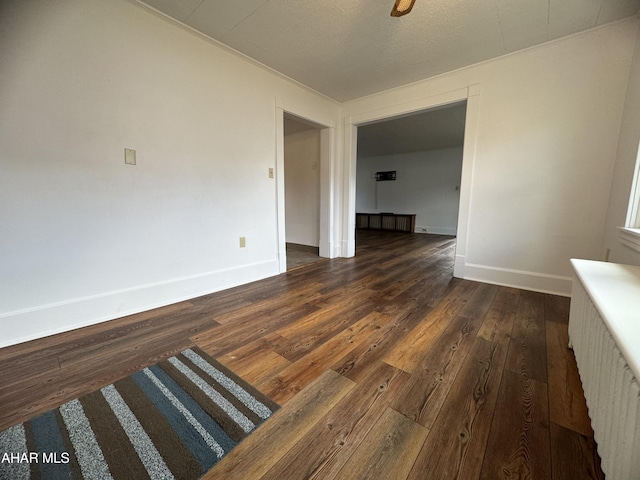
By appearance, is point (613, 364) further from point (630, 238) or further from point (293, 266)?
point (293, 266)

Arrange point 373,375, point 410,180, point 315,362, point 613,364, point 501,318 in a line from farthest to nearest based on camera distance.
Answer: point 410,180, point 501,318, point 315,362, point 373,375, point 613,364

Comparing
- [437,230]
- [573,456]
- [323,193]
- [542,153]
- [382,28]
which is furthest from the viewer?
[437,230]

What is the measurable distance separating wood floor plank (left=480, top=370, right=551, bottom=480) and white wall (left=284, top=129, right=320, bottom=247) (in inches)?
138

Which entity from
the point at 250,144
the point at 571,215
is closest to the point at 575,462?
the point at 571,215

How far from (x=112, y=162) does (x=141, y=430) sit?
5.81 ft

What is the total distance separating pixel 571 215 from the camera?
2289 millimetres

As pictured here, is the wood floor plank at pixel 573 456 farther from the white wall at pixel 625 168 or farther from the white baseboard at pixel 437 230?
the white baseboard at pixel 437 230

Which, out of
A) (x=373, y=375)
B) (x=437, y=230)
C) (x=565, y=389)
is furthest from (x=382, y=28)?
(x=437, y=230)

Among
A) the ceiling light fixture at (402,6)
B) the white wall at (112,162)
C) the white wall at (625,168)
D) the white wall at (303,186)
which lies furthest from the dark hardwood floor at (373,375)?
the white wall at (303,186)

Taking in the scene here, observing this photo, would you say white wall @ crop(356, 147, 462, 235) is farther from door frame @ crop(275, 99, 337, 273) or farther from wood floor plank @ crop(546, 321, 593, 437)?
wood floor plank @ crop(546, 321, 593, 437)

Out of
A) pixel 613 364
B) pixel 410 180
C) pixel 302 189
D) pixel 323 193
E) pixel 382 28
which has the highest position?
pixel 382 28

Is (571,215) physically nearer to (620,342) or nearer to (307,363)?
(620,342)

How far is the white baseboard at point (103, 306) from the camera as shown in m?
1.56

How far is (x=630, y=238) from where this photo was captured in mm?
1518
